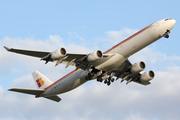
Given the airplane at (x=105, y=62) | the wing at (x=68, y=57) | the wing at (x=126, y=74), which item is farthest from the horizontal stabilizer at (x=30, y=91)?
the wing at (x=126, y=74)

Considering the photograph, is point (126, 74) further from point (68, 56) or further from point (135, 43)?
point (68, 56)

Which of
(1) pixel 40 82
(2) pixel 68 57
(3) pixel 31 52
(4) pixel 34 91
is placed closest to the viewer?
(3) pixel 31 52

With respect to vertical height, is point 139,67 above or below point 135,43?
below

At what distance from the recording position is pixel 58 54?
34.4 meters

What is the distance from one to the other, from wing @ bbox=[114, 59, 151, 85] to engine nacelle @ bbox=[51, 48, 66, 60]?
1137 cm

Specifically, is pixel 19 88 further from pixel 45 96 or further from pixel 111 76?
pixel 111 76

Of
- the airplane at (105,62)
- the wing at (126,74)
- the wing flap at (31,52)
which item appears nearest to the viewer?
the wing flap at (31,52)

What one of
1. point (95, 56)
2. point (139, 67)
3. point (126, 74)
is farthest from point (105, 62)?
point (126, 74)

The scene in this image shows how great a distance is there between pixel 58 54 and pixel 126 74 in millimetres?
14252

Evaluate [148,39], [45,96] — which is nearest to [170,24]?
[148,39]

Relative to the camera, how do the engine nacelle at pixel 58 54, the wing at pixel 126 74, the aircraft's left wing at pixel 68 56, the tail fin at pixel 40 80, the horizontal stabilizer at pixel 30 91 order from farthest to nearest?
the tail fin at pixel 40 80, the wing at pixel 126 74, the horizontal stabilizer at pixel 30 91, the aircraft's left wing at pixel 68 56, the engine nacelle at pixel 58 54

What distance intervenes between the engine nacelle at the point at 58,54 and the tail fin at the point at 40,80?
44.9 feet

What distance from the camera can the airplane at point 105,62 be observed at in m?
36.4

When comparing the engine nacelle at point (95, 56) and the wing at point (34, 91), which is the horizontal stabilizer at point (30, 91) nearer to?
the wing at point (34, 91)
